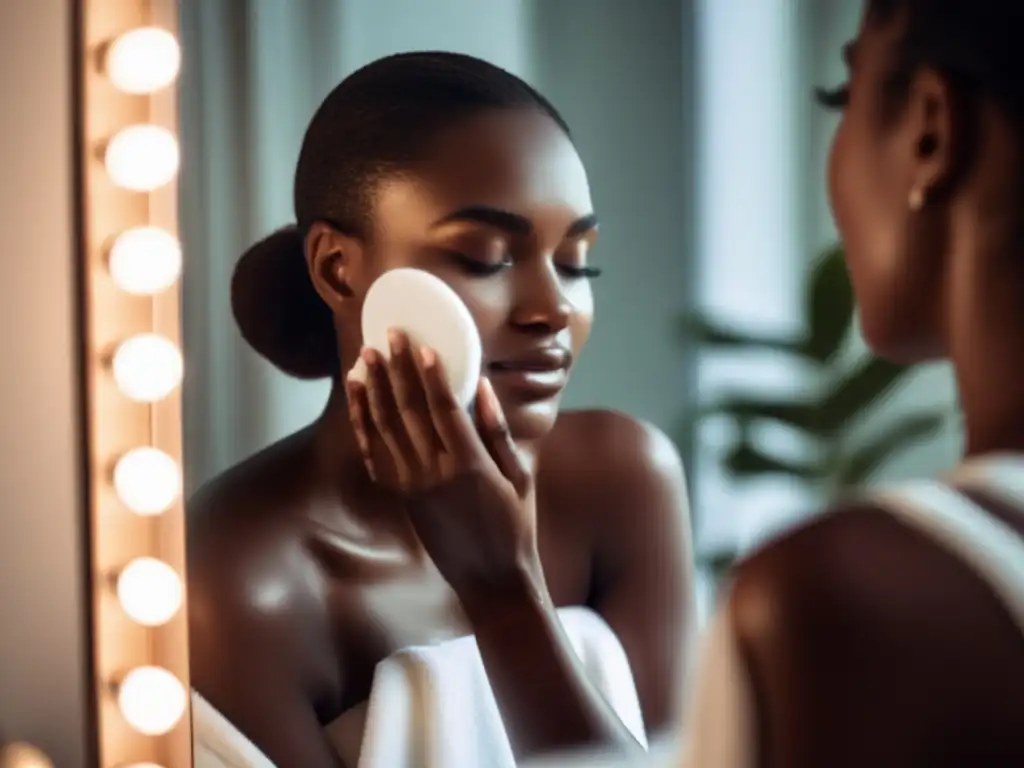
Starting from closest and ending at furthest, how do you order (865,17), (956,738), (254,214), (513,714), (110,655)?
(956,738) < (865,17) < (513,714) < (254,214) < (110,655)

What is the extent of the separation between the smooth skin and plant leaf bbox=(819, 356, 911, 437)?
11mm

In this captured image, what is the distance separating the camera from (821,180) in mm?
609

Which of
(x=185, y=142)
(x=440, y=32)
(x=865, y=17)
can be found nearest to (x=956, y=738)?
(x=865, y=17)

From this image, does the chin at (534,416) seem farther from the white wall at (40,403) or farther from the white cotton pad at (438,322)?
the white wall at (40,403)

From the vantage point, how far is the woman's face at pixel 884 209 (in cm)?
Answer: 56

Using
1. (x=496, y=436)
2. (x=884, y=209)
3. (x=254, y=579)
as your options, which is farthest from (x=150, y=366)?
(x=884, y=209)

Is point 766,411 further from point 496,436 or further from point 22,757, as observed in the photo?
point 22,757

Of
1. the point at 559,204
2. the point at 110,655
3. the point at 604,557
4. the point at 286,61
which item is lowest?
the point at 110,655

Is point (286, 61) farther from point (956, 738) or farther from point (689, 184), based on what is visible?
point (956, 738)

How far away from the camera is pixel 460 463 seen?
701 mm

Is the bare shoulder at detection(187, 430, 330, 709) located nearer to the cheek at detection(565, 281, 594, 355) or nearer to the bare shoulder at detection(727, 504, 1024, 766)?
the cheek at detection(565, 281, 594, 355)

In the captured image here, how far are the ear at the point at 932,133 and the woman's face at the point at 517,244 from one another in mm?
195

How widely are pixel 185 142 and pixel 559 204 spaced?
0.30 meters

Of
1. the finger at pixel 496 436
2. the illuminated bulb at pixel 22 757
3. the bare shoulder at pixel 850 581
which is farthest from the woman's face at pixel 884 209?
the illuminated bulb at pixel 22 757
